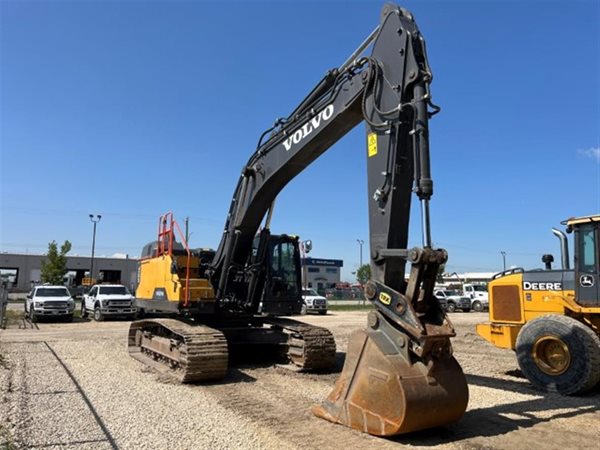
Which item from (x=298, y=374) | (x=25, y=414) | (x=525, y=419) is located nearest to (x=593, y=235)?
(x=525, y=419)

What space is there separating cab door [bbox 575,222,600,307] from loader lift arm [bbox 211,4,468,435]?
4.85 meters

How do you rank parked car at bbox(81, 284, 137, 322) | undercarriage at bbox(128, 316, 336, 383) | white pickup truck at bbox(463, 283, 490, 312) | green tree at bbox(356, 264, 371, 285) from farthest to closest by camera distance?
green tree at bbox(356, 264, 371, 285)
white pickup truck at bbox(463, 283, 490, 312)
parked car at bbox(81, 284, 137, 322)
undercarriage at bbox(128, 316, 336, 383)

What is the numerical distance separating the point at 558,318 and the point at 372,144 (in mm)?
5142

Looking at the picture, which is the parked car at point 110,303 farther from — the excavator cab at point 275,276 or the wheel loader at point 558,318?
the wheel loader at point 558,318

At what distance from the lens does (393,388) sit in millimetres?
5438

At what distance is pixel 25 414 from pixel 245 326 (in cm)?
550

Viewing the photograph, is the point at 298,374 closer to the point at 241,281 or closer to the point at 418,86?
the point at 241,281

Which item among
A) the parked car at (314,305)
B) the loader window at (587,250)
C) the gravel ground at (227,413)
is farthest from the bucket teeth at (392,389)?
the parked car at (314,305)

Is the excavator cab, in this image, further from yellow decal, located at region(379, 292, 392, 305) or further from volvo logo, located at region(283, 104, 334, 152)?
yellow decal, located at region(379, 292, 392, 305)

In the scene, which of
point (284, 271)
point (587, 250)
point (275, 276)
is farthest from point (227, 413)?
point (587, 250)

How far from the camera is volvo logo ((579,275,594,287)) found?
9.35 meters

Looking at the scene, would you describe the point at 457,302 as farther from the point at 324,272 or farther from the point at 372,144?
the point at 324,272

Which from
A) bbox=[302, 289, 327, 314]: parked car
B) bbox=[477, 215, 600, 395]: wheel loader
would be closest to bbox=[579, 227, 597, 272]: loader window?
bbox=[477, 215, 600, 395]: wheel loader

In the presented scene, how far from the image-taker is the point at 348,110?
761cm
